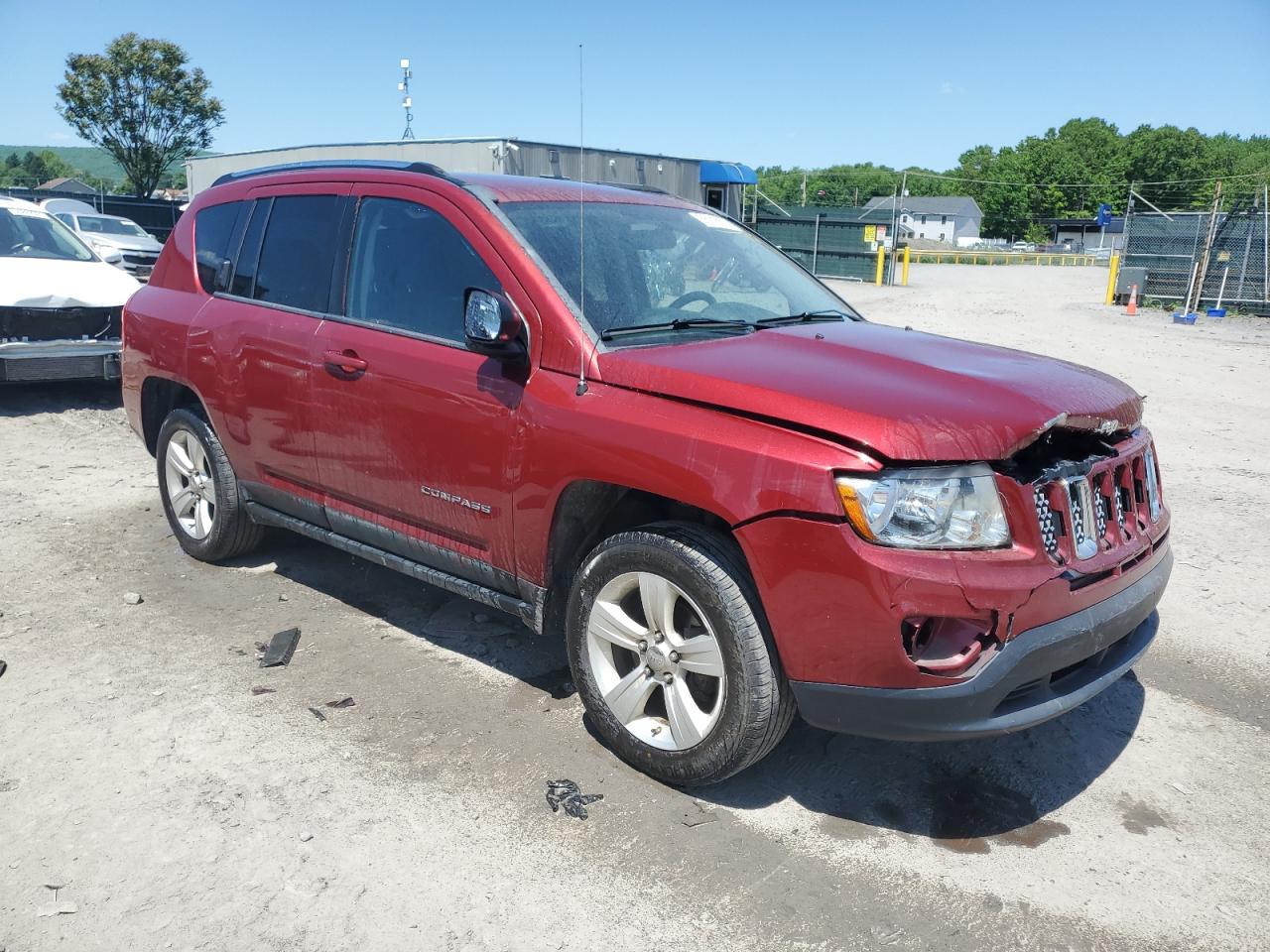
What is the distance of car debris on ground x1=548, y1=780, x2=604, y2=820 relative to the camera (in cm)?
322

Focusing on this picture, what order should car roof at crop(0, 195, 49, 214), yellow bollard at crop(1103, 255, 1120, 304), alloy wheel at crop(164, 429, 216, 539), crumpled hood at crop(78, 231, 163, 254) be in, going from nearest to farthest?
alloy wheel at crop(164, 429, 216, 539) < car roof at crop(0, 195, 49, 214) < crumpled hood at crop(78, 231, 163, 254) < yellow bollard at crop(1103, 255, 1120, 304)

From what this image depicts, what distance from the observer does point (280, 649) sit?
4.38 m

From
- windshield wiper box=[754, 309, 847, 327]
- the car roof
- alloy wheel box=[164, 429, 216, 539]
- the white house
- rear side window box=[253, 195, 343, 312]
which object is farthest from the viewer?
the white house

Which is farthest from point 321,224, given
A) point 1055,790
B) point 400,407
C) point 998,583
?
point 1055,790

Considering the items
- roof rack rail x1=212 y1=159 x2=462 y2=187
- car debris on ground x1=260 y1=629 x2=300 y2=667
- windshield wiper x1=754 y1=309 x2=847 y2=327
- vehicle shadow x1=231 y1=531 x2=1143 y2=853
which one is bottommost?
car debris on ground x1=260 y1=629 x2=300 y2=667

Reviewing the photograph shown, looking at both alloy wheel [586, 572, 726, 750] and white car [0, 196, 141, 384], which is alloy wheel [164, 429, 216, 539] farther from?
white car [0, 196, 141, 384]

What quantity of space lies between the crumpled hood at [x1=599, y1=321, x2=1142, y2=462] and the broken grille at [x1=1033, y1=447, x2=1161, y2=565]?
158 mm

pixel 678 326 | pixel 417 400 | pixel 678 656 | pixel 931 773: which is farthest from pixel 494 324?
pixel 931 773

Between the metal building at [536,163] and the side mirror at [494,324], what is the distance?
11917 millimetres

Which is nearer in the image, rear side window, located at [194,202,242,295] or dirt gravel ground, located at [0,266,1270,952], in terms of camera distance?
dirt gravel ground, located at [0,266,1270,952]

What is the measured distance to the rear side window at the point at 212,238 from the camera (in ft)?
16.4

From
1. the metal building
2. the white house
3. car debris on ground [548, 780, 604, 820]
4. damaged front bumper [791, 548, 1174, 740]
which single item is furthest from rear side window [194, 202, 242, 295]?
the white house

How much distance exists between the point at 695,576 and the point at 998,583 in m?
0.86

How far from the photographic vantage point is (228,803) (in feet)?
10.5
